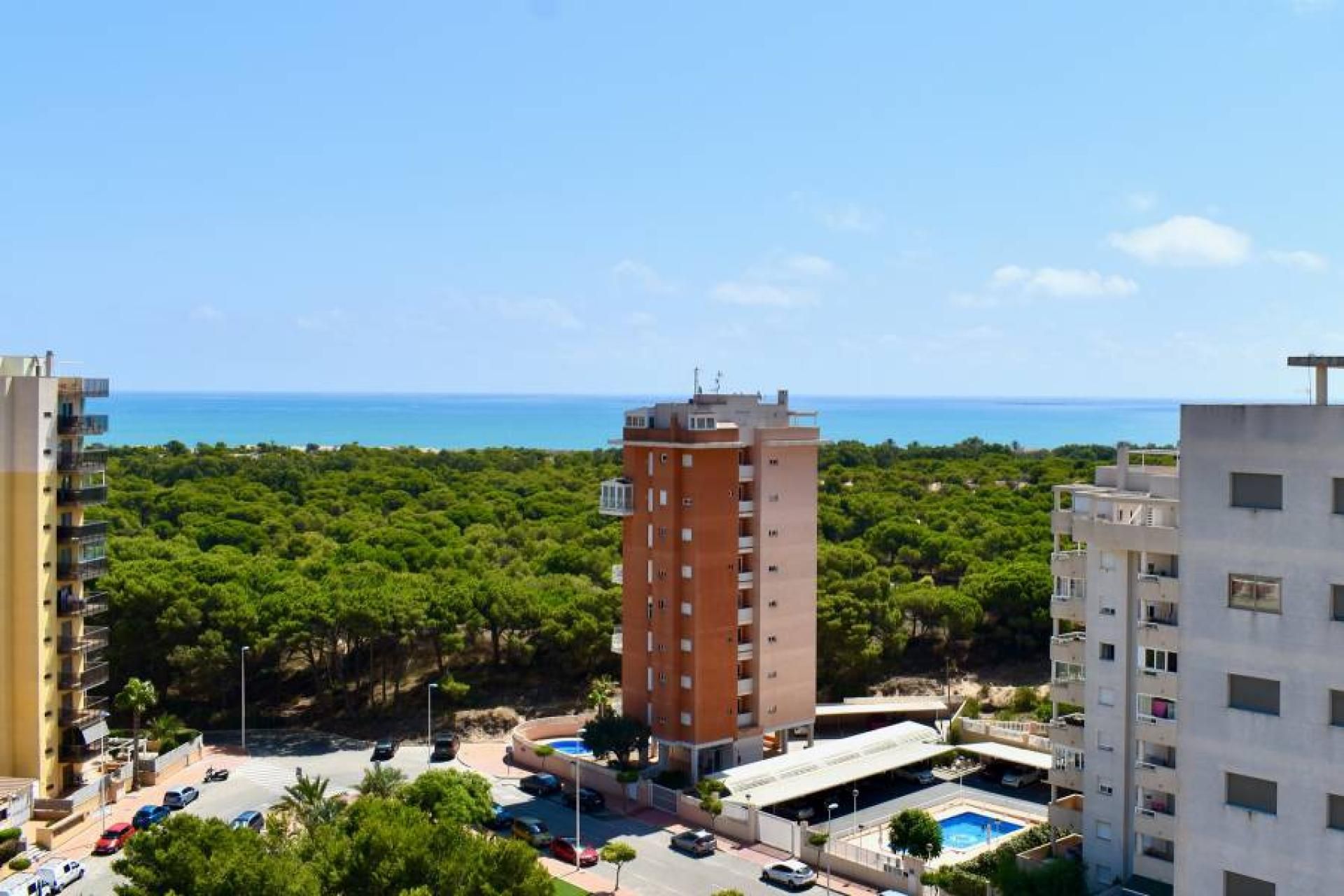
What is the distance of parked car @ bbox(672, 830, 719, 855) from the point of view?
149ft

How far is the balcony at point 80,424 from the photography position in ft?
168

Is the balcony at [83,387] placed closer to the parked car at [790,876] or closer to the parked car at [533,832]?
the parked car at [533,832]

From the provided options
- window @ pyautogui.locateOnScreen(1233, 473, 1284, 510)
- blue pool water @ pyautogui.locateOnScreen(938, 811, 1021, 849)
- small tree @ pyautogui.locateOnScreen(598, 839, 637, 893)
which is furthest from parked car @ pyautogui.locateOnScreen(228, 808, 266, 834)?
window @ pyautogui.locateOnScreen(1233, 473, 1284, 510)

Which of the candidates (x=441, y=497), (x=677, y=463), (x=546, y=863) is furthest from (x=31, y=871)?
(x=441, y=497)

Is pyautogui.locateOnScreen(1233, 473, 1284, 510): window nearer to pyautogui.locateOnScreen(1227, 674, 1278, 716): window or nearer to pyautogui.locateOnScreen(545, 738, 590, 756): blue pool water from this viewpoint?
pyautogui.locateOnScreen(1227, 674, 1278, 716): window

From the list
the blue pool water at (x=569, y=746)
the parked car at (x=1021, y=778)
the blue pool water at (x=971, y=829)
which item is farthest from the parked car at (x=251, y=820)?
the parked car at (x=1021, y=778)

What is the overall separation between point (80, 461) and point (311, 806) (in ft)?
67.0

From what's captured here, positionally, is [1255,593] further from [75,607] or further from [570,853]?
[75,607]

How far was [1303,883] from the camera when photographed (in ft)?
63.4

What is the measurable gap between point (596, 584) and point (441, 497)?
1295 inches

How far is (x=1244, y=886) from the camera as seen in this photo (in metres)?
20.0

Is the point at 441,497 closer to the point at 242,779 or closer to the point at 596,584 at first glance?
the point at 596,584

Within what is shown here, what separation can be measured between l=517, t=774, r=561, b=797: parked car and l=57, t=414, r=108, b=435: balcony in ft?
75.2

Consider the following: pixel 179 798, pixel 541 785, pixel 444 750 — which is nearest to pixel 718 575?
pixel 541 785
